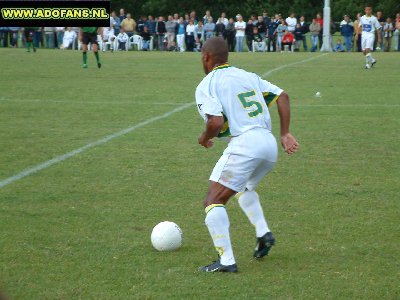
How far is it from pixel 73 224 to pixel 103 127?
6089mm

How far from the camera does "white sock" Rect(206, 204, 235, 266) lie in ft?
18.7

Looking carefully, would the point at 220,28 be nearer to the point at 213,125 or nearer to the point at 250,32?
the point at 250,32

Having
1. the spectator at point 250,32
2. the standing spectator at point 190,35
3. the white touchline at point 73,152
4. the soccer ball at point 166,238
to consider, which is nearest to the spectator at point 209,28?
the standing spectator at point 190,35

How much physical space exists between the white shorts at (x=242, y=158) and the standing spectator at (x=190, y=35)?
119ft

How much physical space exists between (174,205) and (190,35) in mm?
35134

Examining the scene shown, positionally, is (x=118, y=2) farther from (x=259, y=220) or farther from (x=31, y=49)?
(x=259, y=220)

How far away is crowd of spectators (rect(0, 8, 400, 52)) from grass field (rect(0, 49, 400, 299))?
2412cm

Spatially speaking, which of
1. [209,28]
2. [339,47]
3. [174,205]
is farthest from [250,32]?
[174,205]

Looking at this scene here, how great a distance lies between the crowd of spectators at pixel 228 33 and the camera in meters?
40.4

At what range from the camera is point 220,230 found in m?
5.73

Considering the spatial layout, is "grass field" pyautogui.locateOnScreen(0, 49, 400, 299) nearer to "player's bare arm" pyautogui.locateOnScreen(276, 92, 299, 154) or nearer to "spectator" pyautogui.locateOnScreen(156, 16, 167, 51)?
"player's bare arm" pyautogui.locateOnScreen(276, 92, 299, 154)

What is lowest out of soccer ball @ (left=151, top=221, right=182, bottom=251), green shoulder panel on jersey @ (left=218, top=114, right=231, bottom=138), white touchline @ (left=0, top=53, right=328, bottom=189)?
white touchline @ (left=0, top=53, right=328, bottom=189)

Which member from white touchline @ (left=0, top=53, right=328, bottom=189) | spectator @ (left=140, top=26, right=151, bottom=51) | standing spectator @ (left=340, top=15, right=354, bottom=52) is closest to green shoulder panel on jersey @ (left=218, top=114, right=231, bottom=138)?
white touchline @ (left=0, top=53, right=328, bottom=189)

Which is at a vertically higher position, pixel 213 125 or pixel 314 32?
pixel 213 125
